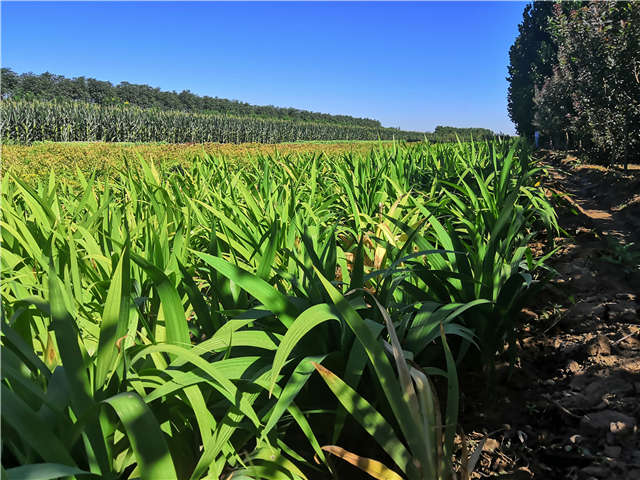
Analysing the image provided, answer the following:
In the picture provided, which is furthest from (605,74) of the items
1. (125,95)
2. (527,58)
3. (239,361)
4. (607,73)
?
(125,95)

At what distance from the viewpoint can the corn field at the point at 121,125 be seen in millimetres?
26047

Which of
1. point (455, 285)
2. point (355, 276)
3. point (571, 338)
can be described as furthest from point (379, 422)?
point (571, 338)

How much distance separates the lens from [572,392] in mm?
1548

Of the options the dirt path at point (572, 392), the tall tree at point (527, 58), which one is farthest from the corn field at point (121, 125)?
the dirt path at point (572, 392)

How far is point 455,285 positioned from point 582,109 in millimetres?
13036

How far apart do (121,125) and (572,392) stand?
116 ft

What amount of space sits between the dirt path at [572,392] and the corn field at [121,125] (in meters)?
15.6

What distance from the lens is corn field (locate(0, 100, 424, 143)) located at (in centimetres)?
2605

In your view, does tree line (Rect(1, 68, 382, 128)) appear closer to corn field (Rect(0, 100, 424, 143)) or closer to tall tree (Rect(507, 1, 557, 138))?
corn field (Rect(0, 100, 424, 143))

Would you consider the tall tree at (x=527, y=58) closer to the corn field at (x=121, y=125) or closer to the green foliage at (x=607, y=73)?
the corn field at (x=121, y=125)

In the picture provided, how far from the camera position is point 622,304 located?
88.0 inches

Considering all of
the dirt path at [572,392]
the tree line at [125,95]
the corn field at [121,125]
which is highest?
the tree line at [125,95]

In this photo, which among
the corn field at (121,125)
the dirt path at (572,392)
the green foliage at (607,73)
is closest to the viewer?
the dirt path at (572,392)

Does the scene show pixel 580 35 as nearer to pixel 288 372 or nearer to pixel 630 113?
pixel 630 113
